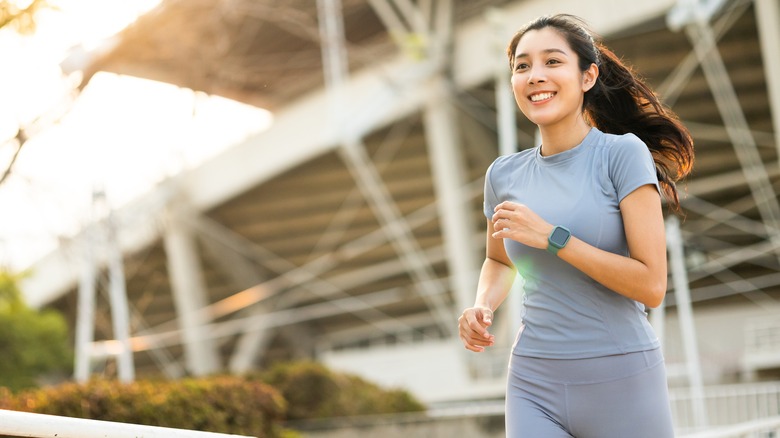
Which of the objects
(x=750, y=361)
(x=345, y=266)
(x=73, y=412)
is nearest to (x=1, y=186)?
(x=73, y=412)

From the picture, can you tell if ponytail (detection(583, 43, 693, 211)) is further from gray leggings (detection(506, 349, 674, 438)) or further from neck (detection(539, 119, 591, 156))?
gray leggings (detection(506, 349, 674, 438))

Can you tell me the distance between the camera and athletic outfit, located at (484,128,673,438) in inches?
97.9

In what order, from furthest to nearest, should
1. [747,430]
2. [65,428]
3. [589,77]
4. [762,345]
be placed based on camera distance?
[762,345], [747,430], [589,77], [65,428]

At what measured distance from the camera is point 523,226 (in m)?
2.48

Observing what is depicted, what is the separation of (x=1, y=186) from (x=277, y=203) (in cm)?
1954

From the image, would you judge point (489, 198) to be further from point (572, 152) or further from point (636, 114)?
point (636, 114)

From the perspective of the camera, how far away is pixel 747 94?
25.4 meters

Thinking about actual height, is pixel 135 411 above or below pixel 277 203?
below

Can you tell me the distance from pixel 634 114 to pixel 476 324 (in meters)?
0.75

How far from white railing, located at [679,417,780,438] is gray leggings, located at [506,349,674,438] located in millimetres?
1991

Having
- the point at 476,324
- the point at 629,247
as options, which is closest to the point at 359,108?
the point at 476,324

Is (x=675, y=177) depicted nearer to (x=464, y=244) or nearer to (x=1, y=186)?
(x=1, y=186)

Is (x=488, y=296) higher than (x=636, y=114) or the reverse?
the reverse

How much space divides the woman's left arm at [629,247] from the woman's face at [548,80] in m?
0.31
